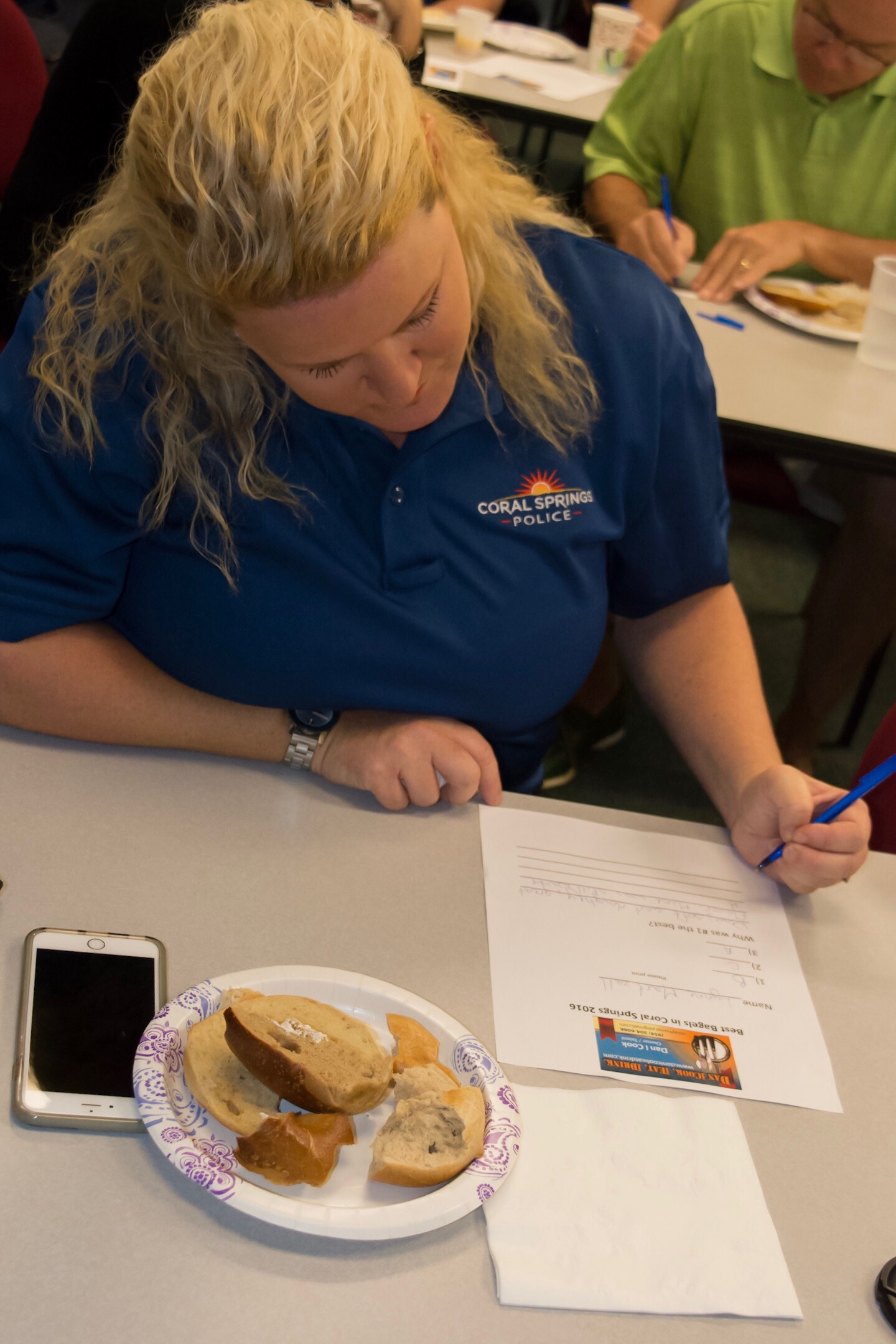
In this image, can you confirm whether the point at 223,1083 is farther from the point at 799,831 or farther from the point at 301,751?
the point at 799,831

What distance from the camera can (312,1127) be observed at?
0.69m

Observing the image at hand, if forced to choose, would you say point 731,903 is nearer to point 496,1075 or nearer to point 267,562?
point 496,1075

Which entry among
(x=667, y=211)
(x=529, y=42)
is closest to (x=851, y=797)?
(x=667, y=211)

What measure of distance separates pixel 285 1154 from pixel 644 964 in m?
0.37

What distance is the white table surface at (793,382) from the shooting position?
5.74ft

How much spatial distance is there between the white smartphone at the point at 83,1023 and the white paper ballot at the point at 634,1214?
10.4 inches

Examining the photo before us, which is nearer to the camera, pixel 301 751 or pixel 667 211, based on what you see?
pixel 301 751

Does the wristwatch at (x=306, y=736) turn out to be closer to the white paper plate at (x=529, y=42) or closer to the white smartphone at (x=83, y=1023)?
the white smartphone at (x=83, y=1023)

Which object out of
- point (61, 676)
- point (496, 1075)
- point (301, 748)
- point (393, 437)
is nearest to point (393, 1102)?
point (496, 1075)

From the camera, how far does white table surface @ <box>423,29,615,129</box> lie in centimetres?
283

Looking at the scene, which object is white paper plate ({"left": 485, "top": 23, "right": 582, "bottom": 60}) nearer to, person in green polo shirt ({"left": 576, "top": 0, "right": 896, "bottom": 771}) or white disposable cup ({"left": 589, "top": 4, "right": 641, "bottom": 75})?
white disposable cup ({"left": 589, "top": 4, "right": 641, "bottom": 75})

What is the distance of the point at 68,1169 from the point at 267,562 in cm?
56

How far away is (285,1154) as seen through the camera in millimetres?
675

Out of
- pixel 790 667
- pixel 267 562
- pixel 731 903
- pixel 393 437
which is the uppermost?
pixel 393 437
